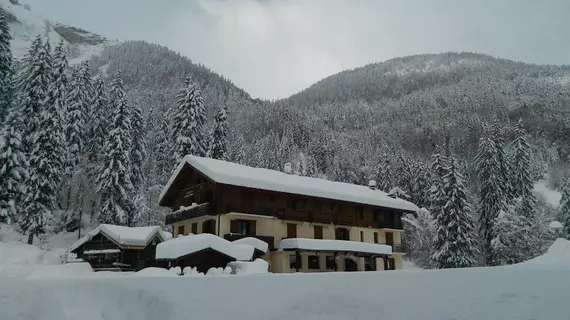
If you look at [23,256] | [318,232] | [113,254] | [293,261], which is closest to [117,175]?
[113,254]

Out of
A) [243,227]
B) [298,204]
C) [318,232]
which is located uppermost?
[298,204]

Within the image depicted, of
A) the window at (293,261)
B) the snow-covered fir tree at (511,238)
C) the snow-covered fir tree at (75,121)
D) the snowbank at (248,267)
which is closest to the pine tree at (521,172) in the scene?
the snow-covered fir tree at (511,238)

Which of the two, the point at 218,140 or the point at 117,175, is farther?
the point at 218,140

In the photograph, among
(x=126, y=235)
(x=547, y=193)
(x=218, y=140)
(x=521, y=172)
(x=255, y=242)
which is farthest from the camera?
(x=547, y=193)

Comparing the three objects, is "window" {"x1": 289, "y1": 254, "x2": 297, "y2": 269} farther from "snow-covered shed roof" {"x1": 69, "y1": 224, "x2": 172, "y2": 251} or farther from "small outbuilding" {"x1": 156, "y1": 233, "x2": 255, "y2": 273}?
"snow-covered shed roof" {"x1": 69, "y1": 224, "x2": 172, "y2": 251}

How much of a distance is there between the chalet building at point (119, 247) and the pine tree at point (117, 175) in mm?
7288

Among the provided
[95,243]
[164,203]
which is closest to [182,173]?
[164,203]

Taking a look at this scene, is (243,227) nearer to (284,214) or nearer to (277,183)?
(284,214)

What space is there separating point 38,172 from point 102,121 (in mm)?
13786

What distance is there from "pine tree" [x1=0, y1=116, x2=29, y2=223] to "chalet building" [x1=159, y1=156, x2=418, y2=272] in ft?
42.8

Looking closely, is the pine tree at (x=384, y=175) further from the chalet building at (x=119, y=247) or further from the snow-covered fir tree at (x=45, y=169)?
the snow-covered fir tree at (x=45, y=169)

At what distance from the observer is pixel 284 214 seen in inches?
1527

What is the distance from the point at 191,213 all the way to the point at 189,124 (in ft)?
50.5

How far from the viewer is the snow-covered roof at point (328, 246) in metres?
36.3
